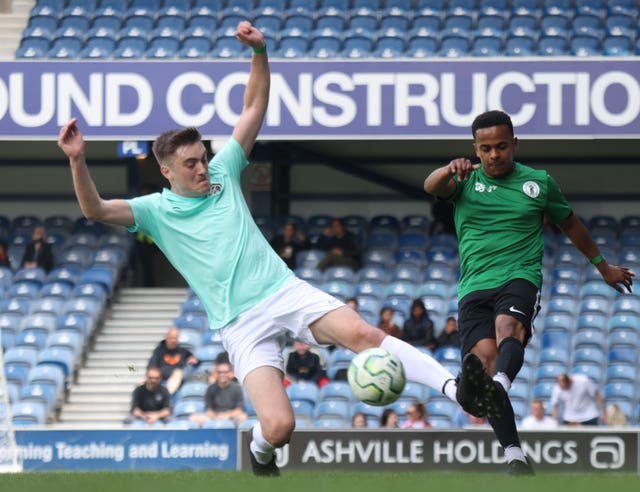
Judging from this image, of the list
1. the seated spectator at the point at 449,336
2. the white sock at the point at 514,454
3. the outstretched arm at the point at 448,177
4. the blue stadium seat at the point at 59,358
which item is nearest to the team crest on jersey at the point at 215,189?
the outstretched arm at the point at 448,177

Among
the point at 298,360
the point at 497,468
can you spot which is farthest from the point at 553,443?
the point at 298,360

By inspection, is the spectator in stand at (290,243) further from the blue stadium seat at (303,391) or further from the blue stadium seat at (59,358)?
the blue stadium seat at (59,358)

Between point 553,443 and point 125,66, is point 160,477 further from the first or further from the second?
point 125,66

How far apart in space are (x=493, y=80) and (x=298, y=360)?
4096mm

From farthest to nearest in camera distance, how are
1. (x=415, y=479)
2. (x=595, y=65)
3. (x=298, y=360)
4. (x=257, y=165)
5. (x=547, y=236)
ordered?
(x=257, y=165)
(x=547, y=236)
(x=595, y=65)
(x=298, y=360)
(x=415, y=479)

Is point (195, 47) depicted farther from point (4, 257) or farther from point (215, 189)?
point (215, 189)

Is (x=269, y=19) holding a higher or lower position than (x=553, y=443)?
higher

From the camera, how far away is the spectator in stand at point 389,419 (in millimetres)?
14672

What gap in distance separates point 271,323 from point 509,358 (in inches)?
48.0

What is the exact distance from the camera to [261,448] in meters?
7.55

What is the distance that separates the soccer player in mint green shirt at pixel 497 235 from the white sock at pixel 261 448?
117cm

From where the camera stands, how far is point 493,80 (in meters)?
17.0

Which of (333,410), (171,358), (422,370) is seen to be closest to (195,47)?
(171,358)

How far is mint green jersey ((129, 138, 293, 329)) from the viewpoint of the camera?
294 inches
